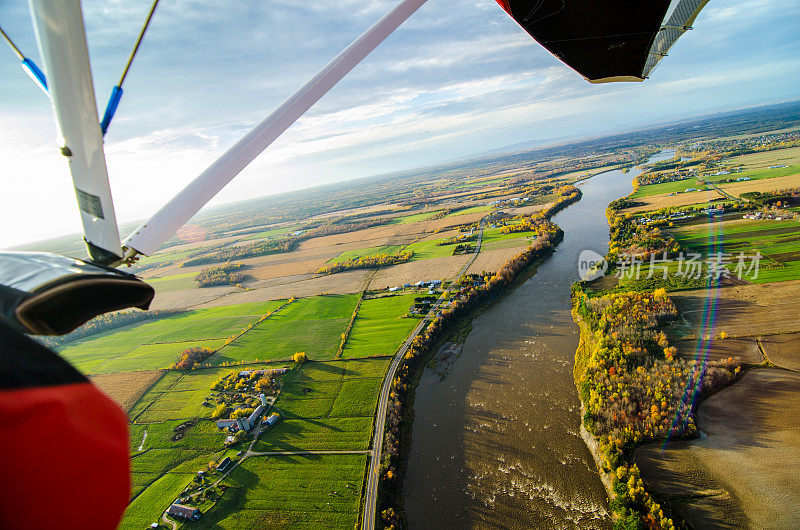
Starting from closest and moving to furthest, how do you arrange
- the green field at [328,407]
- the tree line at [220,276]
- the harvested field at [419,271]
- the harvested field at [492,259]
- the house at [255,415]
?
the green field at [328,407] → the house at [255,415] → the harvested field at [492,259] → the harvested field at [419,271] → the tree line at [220,276]

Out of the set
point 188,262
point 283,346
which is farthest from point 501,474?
point 188,262

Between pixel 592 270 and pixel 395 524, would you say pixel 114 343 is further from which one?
pixel 592 270

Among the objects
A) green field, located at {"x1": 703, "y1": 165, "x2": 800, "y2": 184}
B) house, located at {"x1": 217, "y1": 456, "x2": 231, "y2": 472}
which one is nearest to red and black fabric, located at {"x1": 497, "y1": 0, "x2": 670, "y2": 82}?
house, located at {"x1": 217, "y1": 456, "x2": 231, "y2": 472}

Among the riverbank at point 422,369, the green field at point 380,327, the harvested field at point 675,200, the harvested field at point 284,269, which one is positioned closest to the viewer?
the riverbank at point 422,369

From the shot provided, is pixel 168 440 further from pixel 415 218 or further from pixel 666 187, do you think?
pixel 666 187

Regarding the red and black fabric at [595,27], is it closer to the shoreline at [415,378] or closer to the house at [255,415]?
the shoreline at [415,378]

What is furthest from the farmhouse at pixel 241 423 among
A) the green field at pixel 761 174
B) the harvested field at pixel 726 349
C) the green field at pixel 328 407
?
the green field at pixel 761 174
